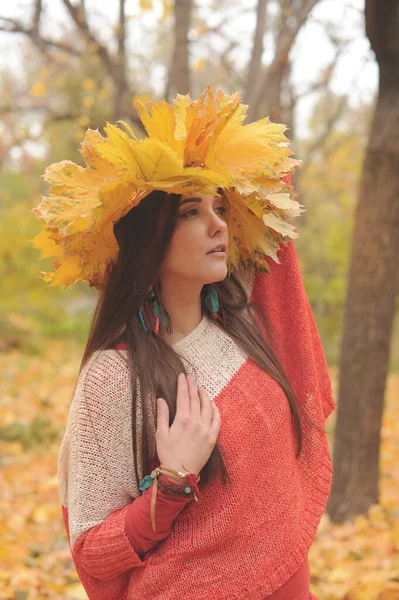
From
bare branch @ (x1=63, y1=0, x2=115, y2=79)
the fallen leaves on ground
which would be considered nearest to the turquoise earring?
the fallen leaves on ground

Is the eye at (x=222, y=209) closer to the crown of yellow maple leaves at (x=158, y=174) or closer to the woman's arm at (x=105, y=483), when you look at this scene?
the crown of yellow maple leaves at (x=158, y=174)

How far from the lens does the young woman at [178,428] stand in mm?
1497

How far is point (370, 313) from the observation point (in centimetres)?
347

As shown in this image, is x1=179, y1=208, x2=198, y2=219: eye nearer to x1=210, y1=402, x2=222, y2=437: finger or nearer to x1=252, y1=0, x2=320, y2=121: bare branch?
x1=210, y1=402, x2=222, y2=437: finger

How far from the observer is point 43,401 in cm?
667

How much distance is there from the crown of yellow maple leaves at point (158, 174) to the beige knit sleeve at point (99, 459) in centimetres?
31

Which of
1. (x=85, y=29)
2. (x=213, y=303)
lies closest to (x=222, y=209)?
(x=213, y=303)

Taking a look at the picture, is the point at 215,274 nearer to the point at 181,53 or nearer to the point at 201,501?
the point at 201,501

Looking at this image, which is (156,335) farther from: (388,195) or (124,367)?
(388,195)

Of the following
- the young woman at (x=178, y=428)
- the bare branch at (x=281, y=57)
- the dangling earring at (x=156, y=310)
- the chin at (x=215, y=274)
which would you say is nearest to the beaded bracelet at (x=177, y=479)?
the young woman at (x=178, y=428)

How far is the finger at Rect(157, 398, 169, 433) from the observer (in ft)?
4.98

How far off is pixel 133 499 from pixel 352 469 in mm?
2369

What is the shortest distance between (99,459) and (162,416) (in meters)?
0.18

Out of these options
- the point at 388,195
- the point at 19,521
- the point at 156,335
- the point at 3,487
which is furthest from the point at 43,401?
the point at 156,335
